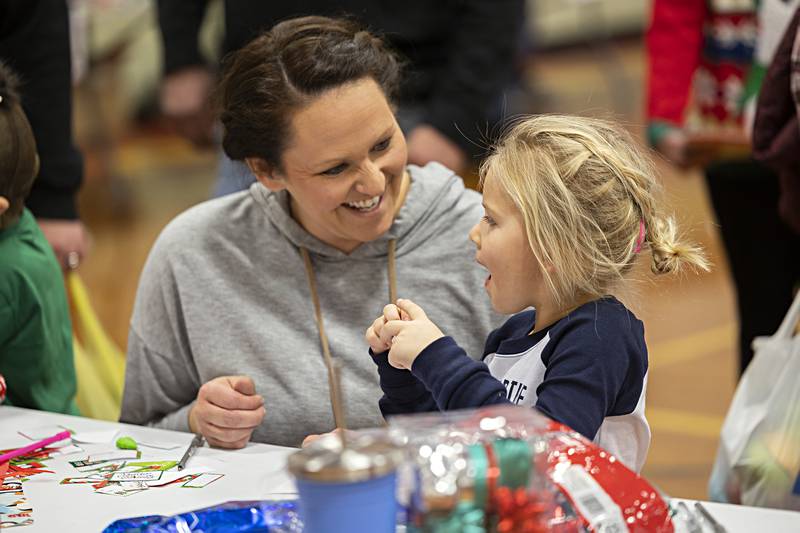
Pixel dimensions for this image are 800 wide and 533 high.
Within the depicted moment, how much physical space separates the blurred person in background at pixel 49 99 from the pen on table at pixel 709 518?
1698mm

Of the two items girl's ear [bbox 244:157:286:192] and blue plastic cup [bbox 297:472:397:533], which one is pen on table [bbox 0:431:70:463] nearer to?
girl's ear [bbox 244:157:286:192]

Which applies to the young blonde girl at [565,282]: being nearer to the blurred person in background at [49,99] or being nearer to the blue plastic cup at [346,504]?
the blue plastic cup at [346,504]

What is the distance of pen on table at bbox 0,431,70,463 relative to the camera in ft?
5.69

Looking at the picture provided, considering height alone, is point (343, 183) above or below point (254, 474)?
above

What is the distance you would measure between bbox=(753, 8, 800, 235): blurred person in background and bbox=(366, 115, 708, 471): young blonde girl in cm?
77

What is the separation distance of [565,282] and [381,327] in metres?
0.26

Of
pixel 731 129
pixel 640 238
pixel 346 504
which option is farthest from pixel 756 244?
pixel 346 504

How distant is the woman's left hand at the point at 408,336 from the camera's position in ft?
4.93

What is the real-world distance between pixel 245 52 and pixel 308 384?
1.97ft

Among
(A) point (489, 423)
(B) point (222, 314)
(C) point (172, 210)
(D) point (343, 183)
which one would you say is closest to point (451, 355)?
(A) point (489, 423)

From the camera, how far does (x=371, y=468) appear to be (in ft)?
3.47

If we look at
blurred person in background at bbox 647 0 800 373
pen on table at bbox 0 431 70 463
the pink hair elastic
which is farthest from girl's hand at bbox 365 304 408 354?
blurred person in background at bbox 647 0 800 373

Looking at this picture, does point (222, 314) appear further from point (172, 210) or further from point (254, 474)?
point (172, 210)

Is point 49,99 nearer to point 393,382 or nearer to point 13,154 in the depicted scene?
point 13,154
